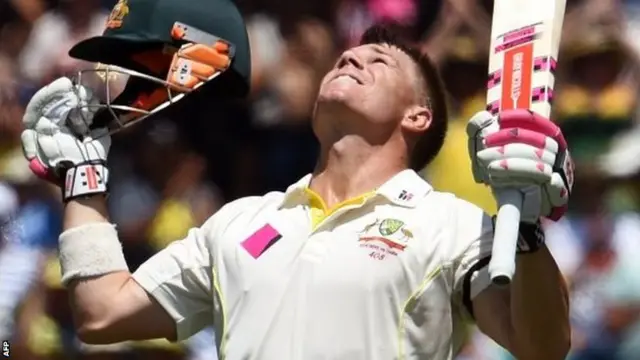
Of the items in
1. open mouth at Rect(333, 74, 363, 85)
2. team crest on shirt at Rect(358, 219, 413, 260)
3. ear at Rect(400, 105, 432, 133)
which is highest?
open mouth at Rect(333, 74, 363, 85)

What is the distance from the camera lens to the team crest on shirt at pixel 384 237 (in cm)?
294

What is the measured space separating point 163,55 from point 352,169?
1.51ft

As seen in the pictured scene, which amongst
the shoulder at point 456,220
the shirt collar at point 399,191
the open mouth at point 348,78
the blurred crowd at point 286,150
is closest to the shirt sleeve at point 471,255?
the shoulder at point 456,220

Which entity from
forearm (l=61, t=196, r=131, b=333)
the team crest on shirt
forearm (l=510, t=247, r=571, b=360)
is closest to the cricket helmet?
forearm (l=61, t=196, r=131, b=333)

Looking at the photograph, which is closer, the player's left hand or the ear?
the player's left hand

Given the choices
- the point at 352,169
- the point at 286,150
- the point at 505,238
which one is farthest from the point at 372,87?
the point at 286,150

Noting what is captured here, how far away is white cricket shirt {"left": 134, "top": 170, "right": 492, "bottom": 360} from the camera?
113 inches

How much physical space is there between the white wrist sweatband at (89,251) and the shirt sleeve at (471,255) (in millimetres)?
672

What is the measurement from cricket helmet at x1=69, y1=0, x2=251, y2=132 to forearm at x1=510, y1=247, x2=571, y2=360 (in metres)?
0.80

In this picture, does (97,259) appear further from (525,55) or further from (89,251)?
(525,55)

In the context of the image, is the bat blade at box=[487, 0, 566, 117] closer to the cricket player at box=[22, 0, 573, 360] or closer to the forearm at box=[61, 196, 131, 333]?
the cricket player at box=[22, 0, 573, 360]

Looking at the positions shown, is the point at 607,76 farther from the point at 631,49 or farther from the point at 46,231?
the point at 46,231

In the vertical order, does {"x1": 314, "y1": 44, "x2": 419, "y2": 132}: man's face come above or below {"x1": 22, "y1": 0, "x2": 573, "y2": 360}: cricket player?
above

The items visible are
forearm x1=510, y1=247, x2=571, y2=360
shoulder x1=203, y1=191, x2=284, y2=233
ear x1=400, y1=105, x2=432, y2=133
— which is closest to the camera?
forearm x1=510, y1=247, x2=571, y2=360
